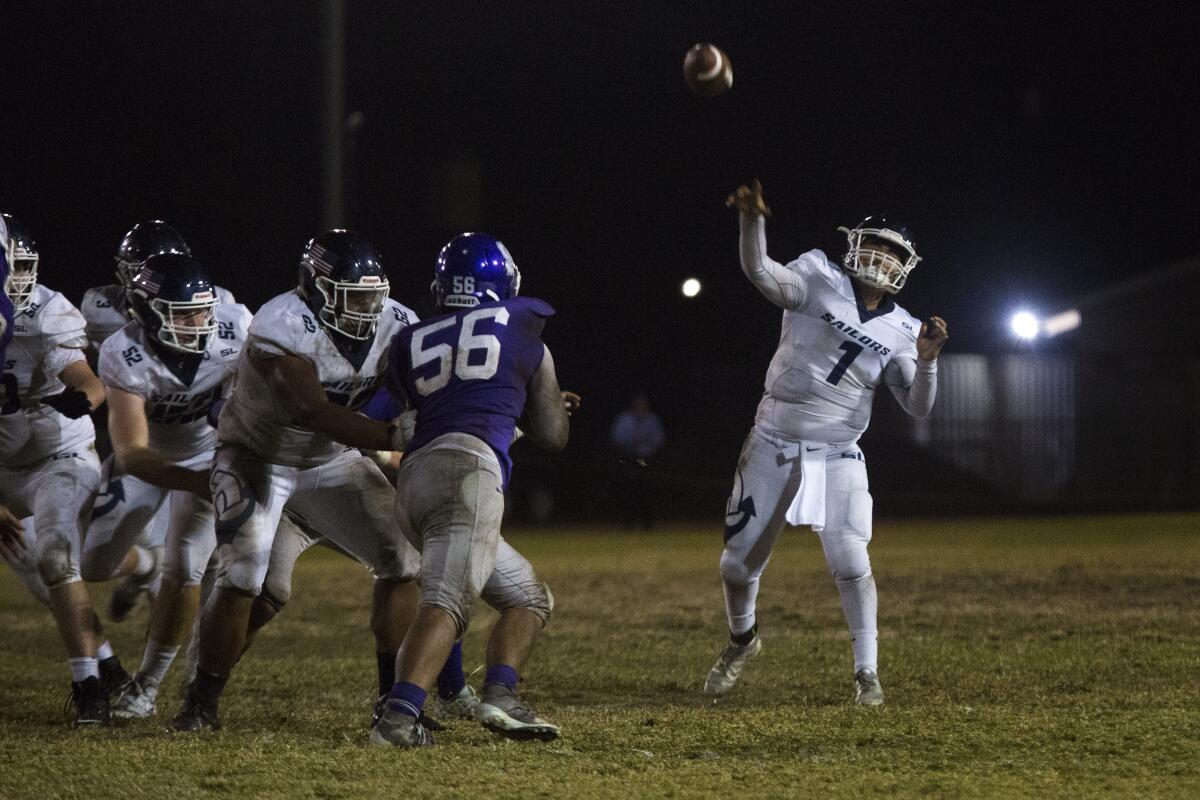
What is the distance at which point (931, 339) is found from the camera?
23.1 ft

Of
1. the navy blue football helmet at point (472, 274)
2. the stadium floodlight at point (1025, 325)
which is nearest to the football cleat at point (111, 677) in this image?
the navy blue football helmet at point (472, 274)

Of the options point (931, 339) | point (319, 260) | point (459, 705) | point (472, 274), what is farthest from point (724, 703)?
point (319, 260)

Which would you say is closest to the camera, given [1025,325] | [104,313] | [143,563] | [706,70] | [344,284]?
[344,284]

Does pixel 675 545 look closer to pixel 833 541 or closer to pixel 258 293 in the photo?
pixel 833 541

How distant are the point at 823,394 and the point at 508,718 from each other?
105 inches

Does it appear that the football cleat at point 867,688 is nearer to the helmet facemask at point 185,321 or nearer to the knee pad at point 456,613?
the knee pad at point 456,613

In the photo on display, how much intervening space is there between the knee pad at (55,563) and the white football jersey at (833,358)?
133 inches

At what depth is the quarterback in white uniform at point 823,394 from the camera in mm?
7047

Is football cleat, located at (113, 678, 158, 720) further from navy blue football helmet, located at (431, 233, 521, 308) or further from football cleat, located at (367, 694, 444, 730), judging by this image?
navy blue football helmet, located at (431, 233, 521, 308)

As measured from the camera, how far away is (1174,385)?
74.3 ft

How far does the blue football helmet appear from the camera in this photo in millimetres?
7199

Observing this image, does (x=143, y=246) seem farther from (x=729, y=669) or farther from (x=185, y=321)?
(x=729, y=669)

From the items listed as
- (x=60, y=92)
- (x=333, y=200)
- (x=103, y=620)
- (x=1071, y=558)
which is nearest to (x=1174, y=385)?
(x=1071, y=558)

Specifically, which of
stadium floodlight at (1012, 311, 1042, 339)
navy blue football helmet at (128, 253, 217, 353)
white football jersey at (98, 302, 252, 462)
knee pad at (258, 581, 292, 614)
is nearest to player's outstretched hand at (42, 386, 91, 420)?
white football jersey at (98, 302, 252, 462)
